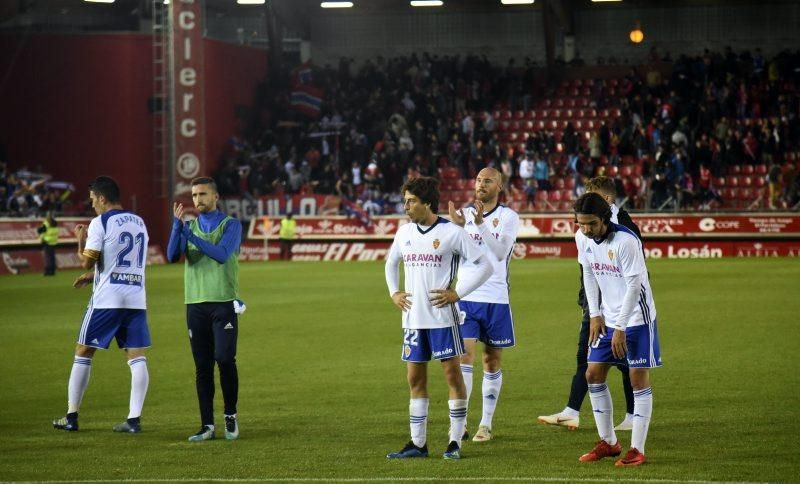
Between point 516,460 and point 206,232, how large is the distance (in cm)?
325

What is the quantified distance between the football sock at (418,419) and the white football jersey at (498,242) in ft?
5.21

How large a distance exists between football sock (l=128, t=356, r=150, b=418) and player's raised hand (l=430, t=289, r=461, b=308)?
315 centimetres

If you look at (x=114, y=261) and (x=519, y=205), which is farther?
(x=519, y=205)

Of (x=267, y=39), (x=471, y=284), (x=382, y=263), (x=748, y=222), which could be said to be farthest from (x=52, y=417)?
(x=267, y=39)

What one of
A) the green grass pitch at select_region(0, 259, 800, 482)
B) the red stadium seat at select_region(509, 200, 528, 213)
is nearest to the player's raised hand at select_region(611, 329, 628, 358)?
the green grass pitch at select_region(0, 259, 800, 482)

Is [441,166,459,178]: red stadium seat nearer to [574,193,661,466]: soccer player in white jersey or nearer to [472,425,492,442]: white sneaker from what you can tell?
[472,425,492,442]: white sneaker

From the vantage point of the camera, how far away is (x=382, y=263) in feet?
130

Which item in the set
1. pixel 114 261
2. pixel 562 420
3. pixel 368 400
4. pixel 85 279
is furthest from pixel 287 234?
pixel 562 420

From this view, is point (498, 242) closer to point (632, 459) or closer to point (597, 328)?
point (597, 328)

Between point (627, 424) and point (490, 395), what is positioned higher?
point (490, 395)

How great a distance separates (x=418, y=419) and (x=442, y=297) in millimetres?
970

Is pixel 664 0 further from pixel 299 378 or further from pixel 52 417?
pixel 52 417

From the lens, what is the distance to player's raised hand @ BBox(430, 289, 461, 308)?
8812 mm

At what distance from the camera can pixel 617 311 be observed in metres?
8.88
